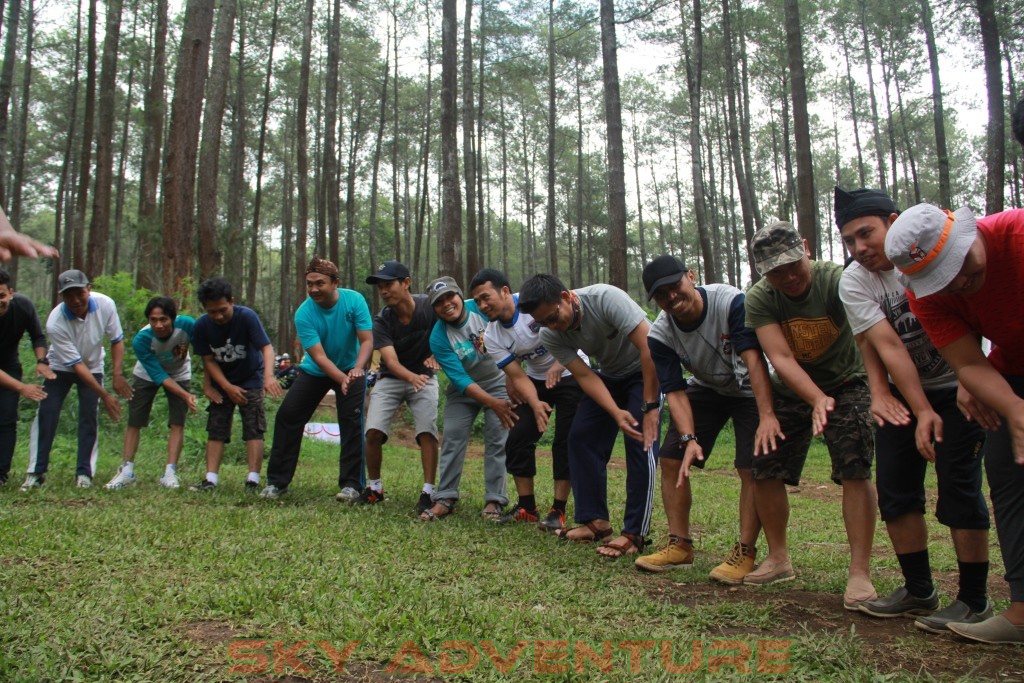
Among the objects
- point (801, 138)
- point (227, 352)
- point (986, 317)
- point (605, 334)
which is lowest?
point (986, 317)

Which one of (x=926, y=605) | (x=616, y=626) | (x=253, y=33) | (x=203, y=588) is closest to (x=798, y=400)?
(x=926, y=605)

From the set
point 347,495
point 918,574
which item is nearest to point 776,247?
point 918,574

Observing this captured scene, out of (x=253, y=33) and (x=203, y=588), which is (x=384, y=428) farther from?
(x=253, y=33)

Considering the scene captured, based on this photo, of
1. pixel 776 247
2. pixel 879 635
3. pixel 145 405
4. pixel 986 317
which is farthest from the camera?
pixel 145 405

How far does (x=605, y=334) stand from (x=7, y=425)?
552 cm

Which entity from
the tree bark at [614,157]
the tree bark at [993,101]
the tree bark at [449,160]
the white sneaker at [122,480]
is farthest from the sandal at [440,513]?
the tree bark at [993,101]

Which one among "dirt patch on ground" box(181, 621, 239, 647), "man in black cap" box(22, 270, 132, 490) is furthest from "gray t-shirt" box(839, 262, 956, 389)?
"man in black cap" box(22, 270, 132, 490)

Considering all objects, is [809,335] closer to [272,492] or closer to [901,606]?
[901,606]

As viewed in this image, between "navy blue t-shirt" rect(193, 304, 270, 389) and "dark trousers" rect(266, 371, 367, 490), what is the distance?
0.53 metres

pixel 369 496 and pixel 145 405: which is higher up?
pixel 145 405

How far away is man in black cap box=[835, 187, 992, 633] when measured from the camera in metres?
3.49

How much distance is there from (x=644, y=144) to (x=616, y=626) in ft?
140

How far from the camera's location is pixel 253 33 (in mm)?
29141

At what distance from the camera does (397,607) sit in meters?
3.55
